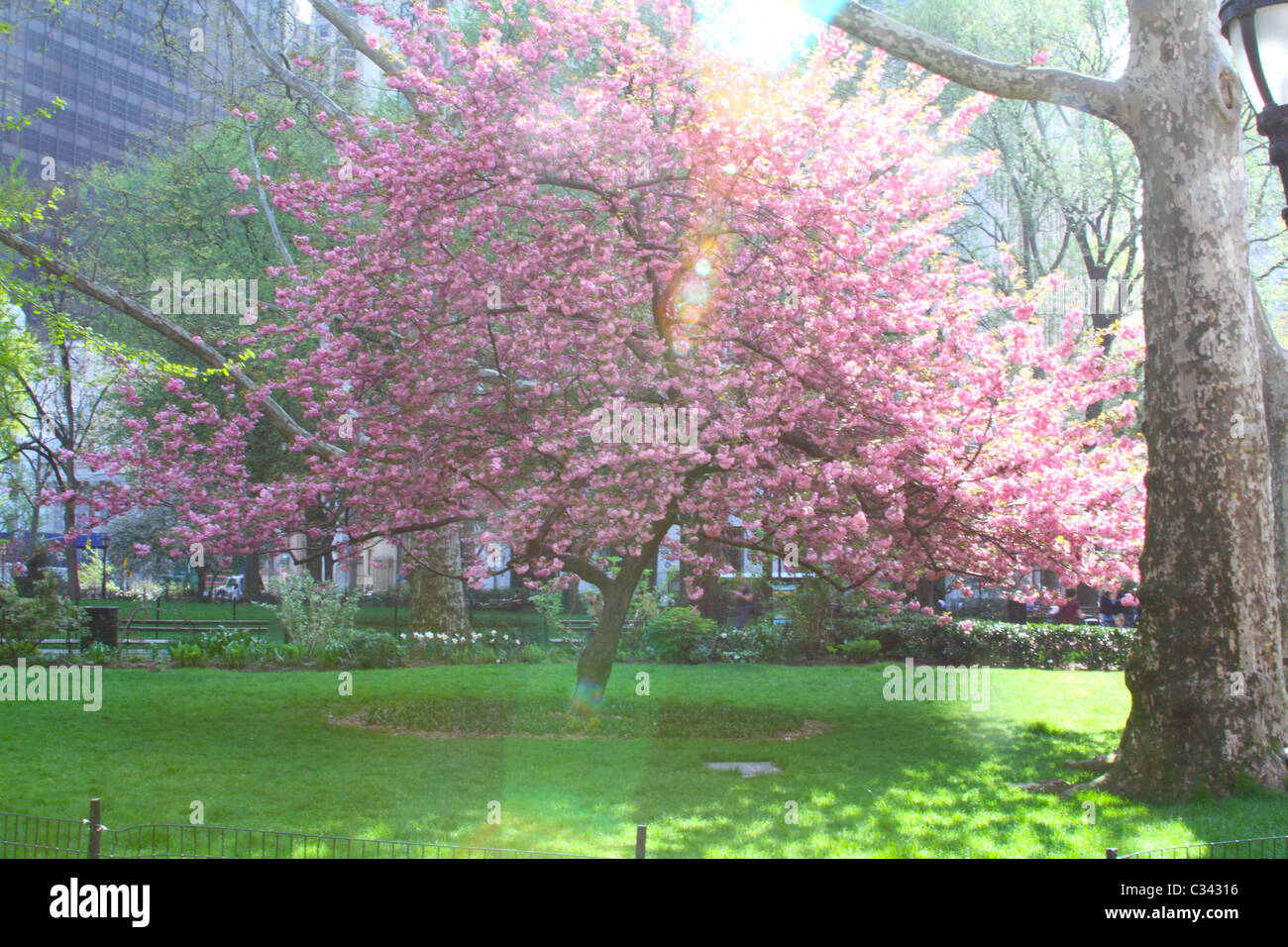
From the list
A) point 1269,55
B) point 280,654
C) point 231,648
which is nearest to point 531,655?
point 280,654

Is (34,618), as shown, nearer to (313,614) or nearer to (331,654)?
(313,614)

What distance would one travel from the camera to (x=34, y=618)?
19.1m

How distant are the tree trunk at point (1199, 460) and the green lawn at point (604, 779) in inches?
29.3

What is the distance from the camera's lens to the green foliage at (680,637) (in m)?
22.1

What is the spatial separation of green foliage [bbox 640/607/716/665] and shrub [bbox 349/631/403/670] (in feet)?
17.7

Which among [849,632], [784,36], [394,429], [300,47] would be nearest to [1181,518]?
[394,429]

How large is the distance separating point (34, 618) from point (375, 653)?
614 centimetres

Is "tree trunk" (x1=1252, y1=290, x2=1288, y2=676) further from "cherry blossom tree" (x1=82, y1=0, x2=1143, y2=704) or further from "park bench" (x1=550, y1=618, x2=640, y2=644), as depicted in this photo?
"park bench" (x1=550, y1=618, x2=640, y2=644)

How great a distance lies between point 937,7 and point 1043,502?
2011cm

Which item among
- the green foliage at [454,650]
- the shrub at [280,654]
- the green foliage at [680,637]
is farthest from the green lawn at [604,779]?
the green foliage at [680,637]

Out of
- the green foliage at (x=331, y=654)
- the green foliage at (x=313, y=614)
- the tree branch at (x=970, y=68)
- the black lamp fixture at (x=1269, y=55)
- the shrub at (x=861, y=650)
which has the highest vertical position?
the tree branch at (x=970, y=68)

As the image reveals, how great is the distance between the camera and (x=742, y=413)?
11.1 m

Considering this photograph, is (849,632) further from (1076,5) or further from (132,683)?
(1076,5)

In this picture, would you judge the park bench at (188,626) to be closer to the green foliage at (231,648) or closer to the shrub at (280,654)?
the green foliage at (231,648)
